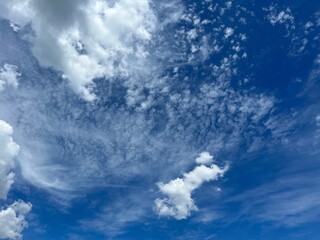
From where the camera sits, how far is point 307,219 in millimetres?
51844

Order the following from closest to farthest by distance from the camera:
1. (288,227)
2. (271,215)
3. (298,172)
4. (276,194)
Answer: (298,172)
(276,194)
(271,215)
(288,227)

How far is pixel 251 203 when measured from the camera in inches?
1721

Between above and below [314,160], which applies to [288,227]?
above

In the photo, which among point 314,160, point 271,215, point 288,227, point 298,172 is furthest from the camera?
point 288,227

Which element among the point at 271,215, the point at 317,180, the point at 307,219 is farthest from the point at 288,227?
the point at 317,180

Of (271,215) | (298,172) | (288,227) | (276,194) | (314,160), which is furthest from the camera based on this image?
(288,227)

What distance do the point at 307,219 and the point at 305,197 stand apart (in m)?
11.4

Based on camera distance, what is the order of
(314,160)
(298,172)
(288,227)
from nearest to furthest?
1. (314,160)
2. (298,172)
3. (288,227)

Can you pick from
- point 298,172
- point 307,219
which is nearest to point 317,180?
point 298,172

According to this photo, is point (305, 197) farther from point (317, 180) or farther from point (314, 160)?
point (314, 160)

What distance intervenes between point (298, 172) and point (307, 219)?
21188 millimetres

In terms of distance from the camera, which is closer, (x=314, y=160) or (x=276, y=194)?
(x=314, y=160)

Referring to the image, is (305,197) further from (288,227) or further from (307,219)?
(288,227)

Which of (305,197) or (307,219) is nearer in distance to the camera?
(305,197)
